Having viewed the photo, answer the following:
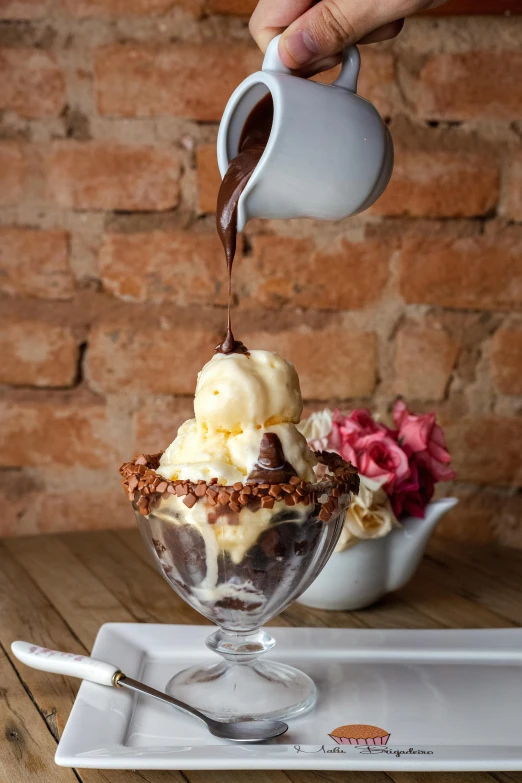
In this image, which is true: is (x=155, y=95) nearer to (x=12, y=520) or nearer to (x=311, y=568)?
(x=12, y=520)

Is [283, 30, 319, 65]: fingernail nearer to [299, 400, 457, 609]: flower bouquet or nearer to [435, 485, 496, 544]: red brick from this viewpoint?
[299, 400, 457, 609]: flower bouquet

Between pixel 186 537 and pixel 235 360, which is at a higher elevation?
pixel 235 360

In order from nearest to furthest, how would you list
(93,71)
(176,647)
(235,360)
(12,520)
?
(235,360) < (176,647) < (93,71) < (12,520)

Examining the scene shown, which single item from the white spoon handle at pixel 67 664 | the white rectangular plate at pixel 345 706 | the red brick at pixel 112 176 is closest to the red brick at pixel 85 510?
the red brick at pixel 112 176

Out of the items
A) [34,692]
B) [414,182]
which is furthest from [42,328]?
[34,692]

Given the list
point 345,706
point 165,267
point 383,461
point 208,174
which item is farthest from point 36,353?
point 345,706

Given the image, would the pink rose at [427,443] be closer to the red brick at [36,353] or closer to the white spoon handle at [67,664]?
the white spoon handle at [67,664]

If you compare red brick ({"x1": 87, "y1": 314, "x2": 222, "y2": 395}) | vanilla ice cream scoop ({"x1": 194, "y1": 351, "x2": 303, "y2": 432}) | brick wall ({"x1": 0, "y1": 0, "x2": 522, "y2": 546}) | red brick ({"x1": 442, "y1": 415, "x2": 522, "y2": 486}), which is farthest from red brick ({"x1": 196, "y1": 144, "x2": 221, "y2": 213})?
vanilla ice cream scoop ({"x1": 194, "y1": 351, "x2": 303, "y2": 432})
